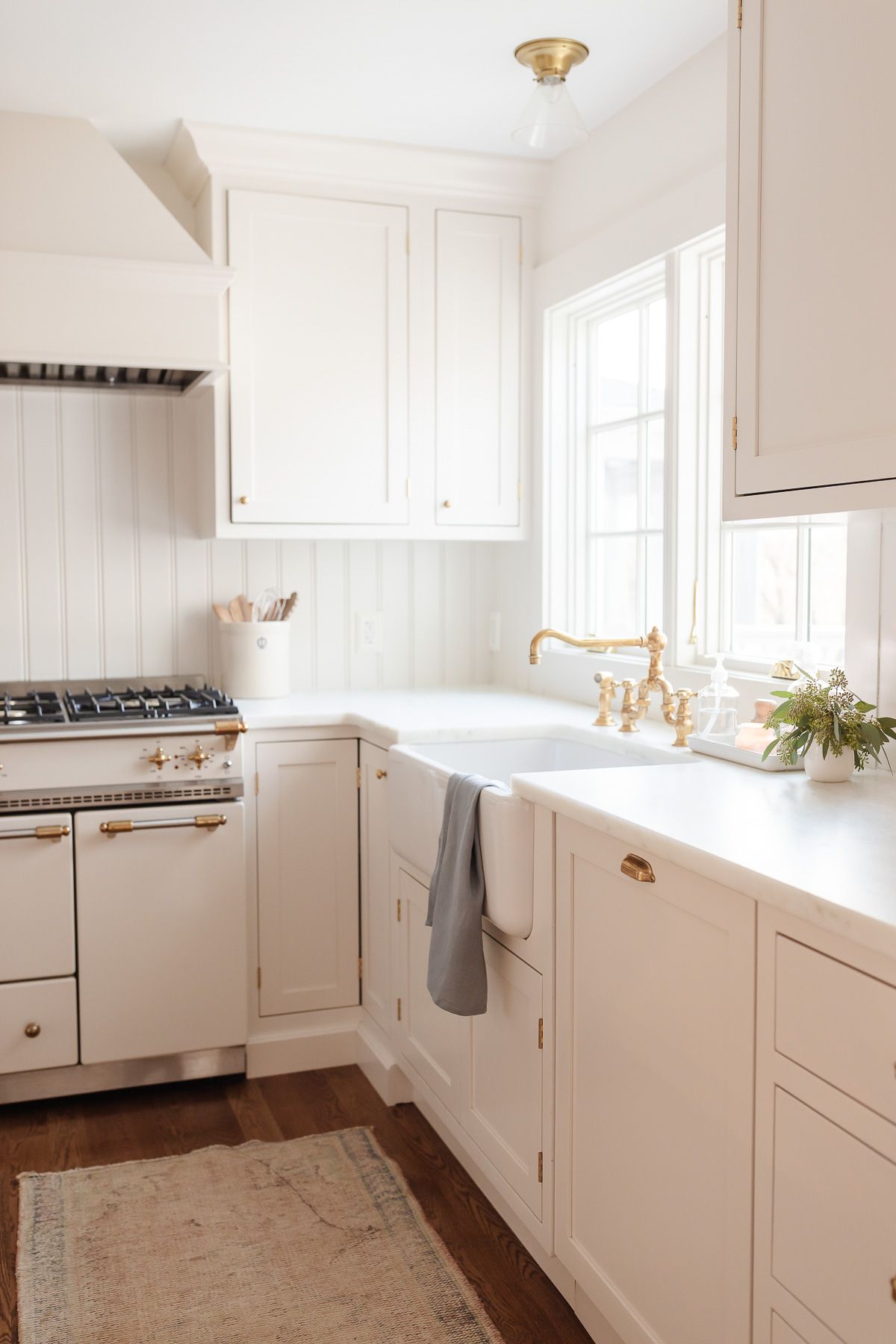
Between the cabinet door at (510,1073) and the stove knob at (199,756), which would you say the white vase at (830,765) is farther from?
the stove knob at (199,756)

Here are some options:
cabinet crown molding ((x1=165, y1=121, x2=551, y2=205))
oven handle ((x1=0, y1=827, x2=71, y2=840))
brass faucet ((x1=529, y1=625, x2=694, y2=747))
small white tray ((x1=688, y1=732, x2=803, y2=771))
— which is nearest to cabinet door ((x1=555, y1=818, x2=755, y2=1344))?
small white tray ((x1=688, y1=732, x2=803, y2=771))

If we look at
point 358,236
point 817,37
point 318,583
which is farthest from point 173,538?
point 817,37

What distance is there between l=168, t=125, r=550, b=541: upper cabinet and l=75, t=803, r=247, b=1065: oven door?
85 centimetres

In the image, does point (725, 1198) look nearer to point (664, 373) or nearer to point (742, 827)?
point (742, 827)

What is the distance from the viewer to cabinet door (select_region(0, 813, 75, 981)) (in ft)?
8.73

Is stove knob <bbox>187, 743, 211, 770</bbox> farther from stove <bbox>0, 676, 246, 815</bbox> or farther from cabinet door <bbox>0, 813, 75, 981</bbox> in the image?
cabinet door <bbox>0, 813, 75, 981</bbox>

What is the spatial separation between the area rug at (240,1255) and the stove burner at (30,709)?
982mm

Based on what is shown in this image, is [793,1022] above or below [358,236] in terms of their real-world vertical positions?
below

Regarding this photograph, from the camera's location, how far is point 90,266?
2781 mm

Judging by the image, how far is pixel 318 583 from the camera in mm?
3504

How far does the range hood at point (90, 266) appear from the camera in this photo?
9.05ft

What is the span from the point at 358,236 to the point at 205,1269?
8.22 feet

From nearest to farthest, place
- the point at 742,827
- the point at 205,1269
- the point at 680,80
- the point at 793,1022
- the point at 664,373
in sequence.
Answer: the point at 793,1022, the point at 742,827, the point at 205,1269, the point at 680,80, the point at 664,373

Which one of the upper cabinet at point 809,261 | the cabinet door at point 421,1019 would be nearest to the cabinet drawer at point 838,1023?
the upper cabinet at point 809,261
